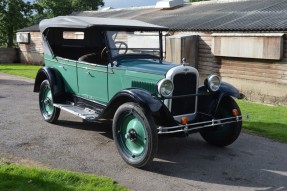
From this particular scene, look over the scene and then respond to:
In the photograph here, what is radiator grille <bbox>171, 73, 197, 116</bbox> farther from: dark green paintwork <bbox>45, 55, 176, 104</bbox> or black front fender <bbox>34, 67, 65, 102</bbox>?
black front fender <bbox>34, 67, 65, 102</bbox>

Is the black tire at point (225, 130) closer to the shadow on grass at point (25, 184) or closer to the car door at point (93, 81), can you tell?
the car door at point (93, 81)

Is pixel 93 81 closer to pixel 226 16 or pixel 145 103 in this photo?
pixel 145 103

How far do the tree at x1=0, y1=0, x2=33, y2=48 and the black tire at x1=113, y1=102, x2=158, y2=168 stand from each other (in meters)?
26.1

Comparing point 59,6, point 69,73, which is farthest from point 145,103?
point 59,6

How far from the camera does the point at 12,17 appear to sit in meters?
29.4

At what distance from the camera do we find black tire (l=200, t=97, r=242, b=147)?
6.25 metres

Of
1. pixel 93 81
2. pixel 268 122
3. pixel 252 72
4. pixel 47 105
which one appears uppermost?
A: pixel 93 81

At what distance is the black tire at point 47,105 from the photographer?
7812 millimetres

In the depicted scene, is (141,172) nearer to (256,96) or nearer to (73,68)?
(73,68)

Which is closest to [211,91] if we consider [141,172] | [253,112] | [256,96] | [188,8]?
[141,172]

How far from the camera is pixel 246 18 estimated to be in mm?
13508

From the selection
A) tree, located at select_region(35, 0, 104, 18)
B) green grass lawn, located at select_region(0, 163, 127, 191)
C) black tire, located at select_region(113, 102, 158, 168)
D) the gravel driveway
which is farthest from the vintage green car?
tree, located at select_region(35, 0, 104, 18)

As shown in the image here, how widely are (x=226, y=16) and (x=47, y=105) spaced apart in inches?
360

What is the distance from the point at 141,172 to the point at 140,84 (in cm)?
149
